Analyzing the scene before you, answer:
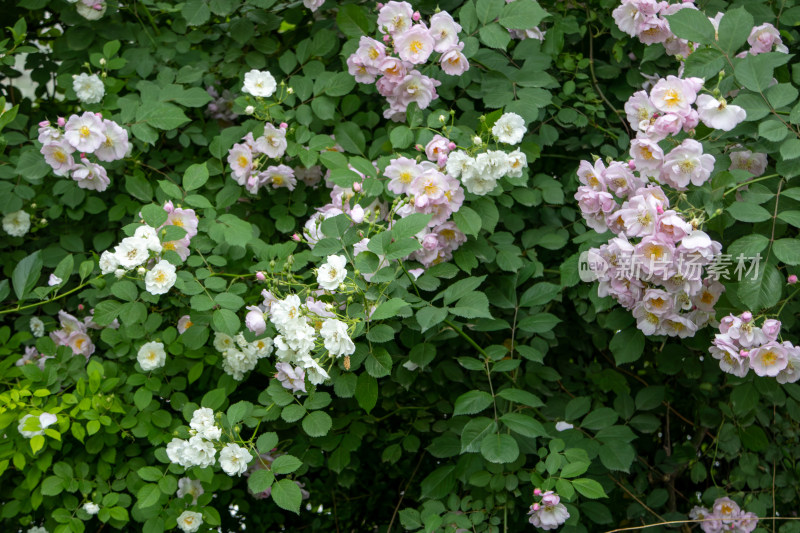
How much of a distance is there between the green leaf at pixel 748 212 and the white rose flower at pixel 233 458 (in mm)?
1165

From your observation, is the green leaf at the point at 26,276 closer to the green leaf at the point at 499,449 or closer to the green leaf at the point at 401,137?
the green leaf at the point at 401,137

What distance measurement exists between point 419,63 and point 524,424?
0.95m

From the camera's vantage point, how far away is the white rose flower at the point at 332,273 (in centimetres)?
172

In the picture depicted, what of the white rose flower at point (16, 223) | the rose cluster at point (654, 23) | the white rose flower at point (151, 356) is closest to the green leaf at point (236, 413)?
the white rose flower at point (151, 356)

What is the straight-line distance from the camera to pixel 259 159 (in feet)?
7.64

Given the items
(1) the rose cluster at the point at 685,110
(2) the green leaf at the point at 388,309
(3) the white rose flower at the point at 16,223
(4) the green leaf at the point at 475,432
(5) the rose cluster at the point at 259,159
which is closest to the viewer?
(2) the green leaf at the point at 388,309

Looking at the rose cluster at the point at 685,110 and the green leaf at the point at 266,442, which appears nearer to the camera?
the rose cluster at the point at 685,110

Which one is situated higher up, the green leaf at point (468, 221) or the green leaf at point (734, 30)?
the green leaf at point (734, 30)

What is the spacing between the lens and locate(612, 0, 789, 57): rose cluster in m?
2.13

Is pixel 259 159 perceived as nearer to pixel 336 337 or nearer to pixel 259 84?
pixel 259 84

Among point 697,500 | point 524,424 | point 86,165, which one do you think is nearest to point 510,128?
point 524,424

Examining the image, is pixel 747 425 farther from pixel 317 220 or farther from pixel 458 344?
pixel 317 220

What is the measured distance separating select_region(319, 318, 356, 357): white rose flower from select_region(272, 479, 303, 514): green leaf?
0.35 m

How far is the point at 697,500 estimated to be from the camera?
104 inches
